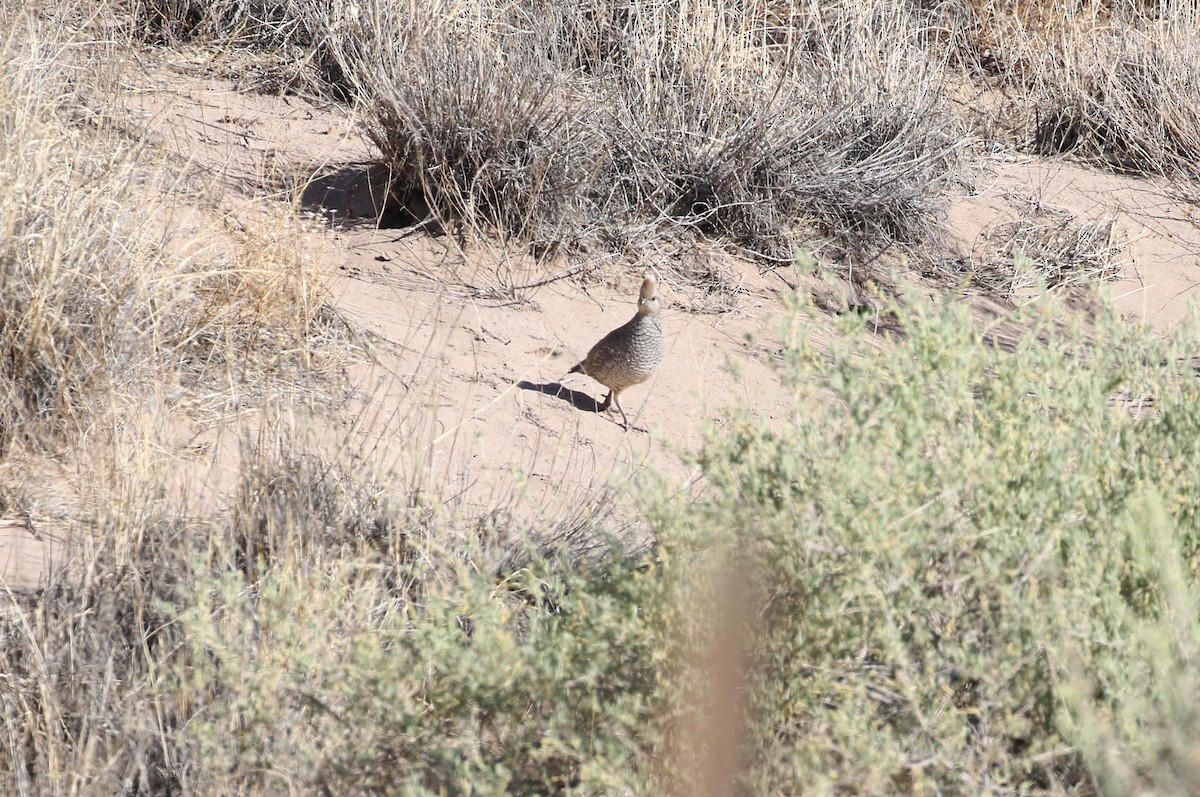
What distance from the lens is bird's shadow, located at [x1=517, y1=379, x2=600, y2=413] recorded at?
4953 mm

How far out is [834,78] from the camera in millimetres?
6840

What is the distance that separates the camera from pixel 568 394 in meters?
5.03

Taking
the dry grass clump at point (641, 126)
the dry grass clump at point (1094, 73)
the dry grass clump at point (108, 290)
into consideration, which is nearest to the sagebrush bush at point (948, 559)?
the dry grass clump at point (108, 290)

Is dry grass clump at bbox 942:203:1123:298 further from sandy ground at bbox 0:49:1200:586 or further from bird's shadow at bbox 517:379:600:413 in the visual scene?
bird's shadow at bbox 517:379:600:413

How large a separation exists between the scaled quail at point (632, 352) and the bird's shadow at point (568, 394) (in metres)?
0.19

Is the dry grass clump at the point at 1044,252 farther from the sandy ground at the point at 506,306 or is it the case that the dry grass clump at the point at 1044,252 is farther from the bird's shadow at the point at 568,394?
the bird's shadow at the point at 568,394

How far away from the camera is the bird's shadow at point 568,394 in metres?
4.95

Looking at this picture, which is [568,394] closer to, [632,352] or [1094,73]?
[632,352]

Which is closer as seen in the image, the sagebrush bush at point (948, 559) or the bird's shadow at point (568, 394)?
the sagebrush bush at point (948, 559)

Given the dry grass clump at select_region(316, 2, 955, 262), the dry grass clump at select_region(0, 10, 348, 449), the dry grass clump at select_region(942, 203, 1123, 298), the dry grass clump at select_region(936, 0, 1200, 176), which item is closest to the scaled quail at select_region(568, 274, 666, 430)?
the dry grass clump at select_region(0, 10, 348, 449)

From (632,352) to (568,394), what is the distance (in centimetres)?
53

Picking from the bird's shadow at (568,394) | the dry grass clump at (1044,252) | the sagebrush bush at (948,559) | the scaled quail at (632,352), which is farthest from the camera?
the dry grass clump at (1044,252)

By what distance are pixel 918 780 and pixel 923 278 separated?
4953 mm

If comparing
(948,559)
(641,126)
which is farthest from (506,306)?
(948,559)
